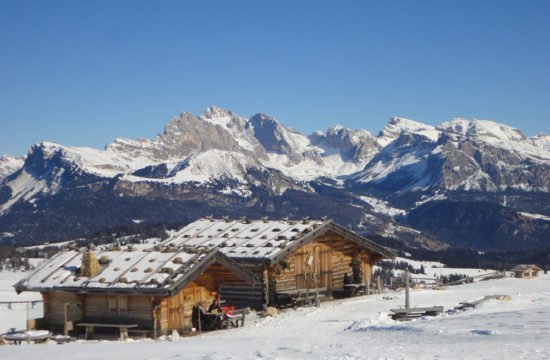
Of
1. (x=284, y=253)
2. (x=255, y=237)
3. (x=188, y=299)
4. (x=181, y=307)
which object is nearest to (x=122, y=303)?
(x=181, y=307)

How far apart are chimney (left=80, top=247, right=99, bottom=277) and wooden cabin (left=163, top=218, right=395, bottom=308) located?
7.58 meters

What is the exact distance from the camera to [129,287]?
110 feet

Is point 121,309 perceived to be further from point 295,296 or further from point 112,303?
point 295,296

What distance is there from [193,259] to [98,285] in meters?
4.51

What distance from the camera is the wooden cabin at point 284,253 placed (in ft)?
145

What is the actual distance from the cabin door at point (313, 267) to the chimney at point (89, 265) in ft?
49.8

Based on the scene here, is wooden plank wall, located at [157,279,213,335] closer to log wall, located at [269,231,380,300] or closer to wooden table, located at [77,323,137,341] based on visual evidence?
wooden table, located at [77,323,137,341]

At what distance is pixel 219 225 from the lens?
168ft

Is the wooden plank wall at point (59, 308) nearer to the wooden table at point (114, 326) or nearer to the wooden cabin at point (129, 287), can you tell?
the wooden cabin at point (129, 287)

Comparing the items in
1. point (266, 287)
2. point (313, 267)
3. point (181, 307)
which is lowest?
point (181, 307)

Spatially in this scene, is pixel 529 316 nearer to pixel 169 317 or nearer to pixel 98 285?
pixel 169 317

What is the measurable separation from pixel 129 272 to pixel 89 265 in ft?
7.07

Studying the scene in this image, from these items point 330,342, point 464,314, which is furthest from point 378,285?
point 330,342

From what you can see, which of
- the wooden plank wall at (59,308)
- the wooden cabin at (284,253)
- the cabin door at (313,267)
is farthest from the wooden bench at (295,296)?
the wooden plank wall at (59,308)
